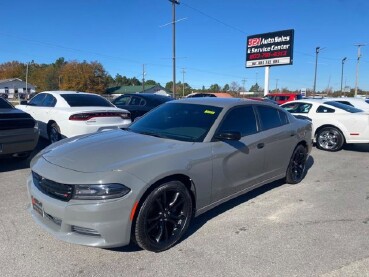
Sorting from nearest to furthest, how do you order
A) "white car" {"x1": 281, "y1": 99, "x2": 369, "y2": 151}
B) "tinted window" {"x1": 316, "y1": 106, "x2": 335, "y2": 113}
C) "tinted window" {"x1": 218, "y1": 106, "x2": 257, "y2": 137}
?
"tinted window" {"x1": 218, "y1": 106, "x2": 257, "y2": 137} → "white car" {"x1": 281, "y1": 99, "x2": 369, "y2": 151} → "tinted window" {"x1": 316, "y1": 106, "x2": 335, "y2": 113}

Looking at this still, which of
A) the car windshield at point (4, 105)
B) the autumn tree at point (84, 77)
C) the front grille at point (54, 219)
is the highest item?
the autumn tree at point (84, 77)

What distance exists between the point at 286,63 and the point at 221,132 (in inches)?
1204

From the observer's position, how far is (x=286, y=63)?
3212 centimetres

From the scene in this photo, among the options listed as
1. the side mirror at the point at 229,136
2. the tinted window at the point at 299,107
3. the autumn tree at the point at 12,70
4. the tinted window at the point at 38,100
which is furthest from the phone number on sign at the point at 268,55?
the autumn tree at the point at 12,70

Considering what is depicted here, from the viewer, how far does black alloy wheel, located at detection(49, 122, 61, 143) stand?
297 inches

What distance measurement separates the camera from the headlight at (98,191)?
2.92m

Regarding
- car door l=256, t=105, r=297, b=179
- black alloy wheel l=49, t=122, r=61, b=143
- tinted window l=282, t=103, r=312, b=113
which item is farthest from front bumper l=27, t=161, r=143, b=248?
tinted window l=282, t=103, r=312, b=113

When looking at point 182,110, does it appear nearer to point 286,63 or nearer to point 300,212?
point 300,212

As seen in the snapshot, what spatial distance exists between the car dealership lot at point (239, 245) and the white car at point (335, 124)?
4.18 metres

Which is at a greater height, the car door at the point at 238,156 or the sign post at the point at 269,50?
the sign post at the point at 269,50

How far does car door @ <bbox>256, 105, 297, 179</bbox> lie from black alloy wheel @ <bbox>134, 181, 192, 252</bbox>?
180 centimetres

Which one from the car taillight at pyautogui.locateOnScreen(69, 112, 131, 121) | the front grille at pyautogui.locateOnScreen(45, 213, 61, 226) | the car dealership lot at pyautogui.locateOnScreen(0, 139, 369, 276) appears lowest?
the car dealership lot at pyautogui.locateOnScreen(0, 139, 369, 276)

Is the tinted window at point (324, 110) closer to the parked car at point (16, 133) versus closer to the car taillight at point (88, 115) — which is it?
the car taillight at point (88, 115)

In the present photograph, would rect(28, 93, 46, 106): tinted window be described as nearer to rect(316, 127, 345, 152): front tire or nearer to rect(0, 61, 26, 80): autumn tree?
rect(316, 127, 345, 152): front tire
